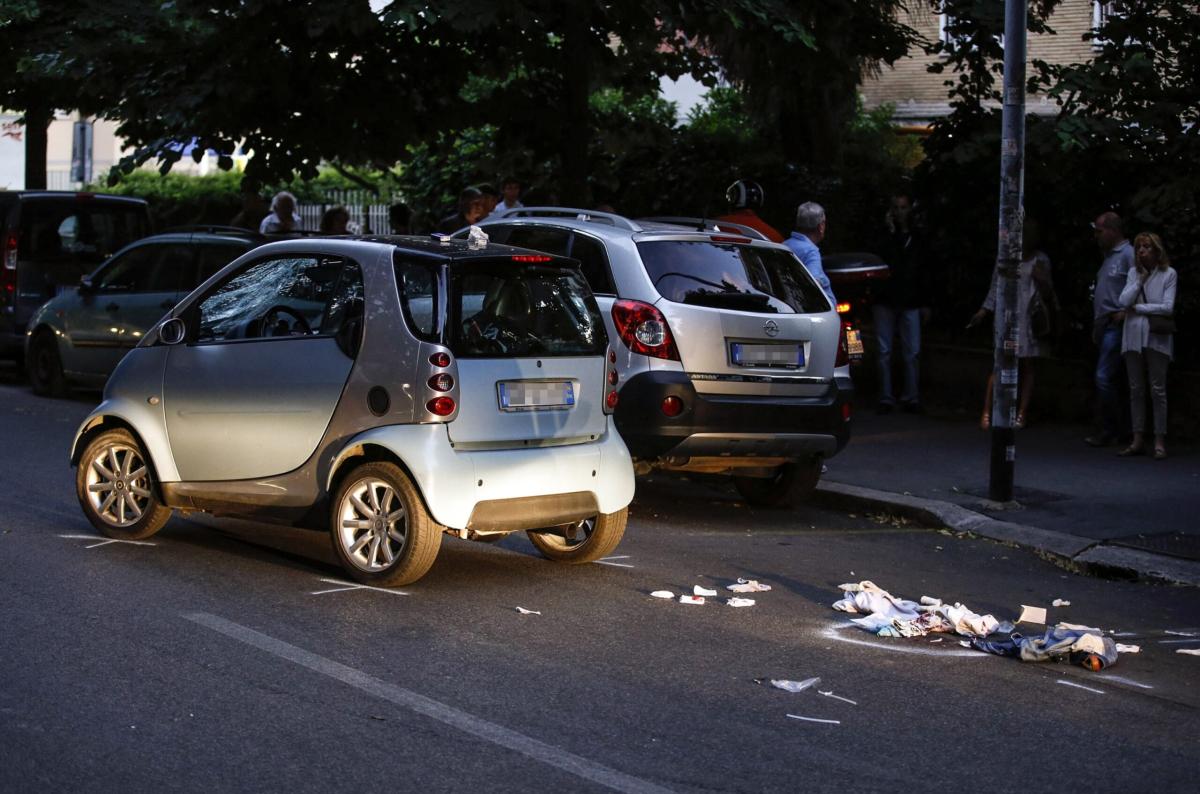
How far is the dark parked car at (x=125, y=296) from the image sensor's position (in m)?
15.5

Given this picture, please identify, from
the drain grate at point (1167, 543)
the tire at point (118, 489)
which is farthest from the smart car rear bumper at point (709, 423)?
the tire at point (118, 489)

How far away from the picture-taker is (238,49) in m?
15.4

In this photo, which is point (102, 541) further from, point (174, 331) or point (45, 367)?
point (45, 367)

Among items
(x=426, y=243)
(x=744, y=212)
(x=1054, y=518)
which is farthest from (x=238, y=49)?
(x=1054, y=518)

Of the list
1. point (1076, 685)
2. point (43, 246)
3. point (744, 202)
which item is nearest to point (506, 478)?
point (1076, 685)

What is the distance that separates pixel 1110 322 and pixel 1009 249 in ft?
9.81

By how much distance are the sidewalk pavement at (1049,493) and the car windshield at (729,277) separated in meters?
1.59

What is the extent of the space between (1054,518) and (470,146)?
→ 13.4 m

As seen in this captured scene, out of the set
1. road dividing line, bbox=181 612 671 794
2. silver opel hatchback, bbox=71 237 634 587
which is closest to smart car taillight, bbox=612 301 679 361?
silver opel hatchback, bbox=71 237 634 587

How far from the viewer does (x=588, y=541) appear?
8.56m

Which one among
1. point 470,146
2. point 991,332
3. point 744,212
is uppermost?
point 470,146

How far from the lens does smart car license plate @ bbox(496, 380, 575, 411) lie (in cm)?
787

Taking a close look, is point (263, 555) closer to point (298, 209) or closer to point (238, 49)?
point (238, 49)

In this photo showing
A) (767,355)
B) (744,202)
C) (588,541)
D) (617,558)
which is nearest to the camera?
(588,541)
